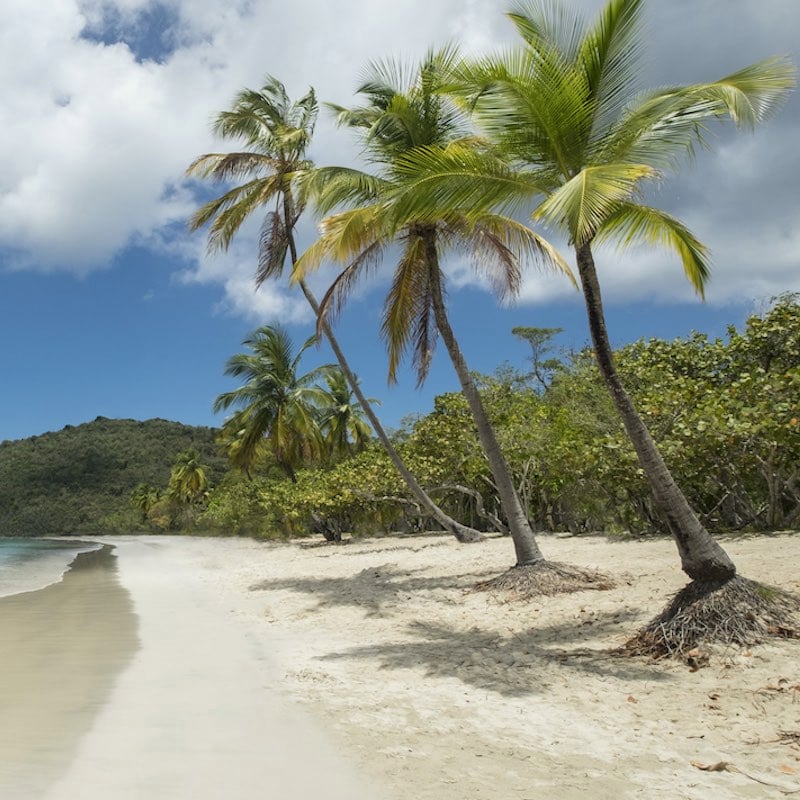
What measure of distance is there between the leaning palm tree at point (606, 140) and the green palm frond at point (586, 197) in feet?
0.91

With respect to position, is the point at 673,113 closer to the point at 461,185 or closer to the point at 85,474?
the point at 461,185

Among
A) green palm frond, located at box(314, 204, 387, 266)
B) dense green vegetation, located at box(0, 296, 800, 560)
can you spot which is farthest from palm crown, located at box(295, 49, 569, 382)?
dense green vegetation, located at box(0, 296, 800, 560)

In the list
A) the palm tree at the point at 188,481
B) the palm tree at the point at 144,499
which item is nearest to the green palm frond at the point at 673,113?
the palm tree at the point at 188,481

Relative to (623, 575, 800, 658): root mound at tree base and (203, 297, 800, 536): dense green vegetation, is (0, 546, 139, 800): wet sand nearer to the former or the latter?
(623, 575, 800, 658): root mound at tree base

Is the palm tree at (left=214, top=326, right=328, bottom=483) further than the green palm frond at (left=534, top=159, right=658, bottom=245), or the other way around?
the palm tree at (left=214, top=326, right=328, bottom=483)

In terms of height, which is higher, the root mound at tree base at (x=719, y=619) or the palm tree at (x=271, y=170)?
the palm tree at (x=271, y=170)

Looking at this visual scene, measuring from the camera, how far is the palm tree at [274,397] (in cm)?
2831

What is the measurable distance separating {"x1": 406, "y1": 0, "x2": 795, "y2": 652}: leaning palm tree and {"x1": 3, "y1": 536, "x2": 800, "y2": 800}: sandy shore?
103cm

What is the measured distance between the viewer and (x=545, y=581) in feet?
29.2

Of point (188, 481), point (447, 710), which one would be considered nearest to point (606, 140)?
point (447, 710)

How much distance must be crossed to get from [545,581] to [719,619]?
3.44m

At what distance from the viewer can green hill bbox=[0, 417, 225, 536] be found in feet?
274

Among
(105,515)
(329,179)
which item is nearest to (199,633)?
(329,179)

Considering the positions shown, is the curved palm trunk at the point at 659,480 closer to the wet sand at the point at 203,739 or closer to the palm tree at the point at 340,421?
the wet sand at the point at 203,739
